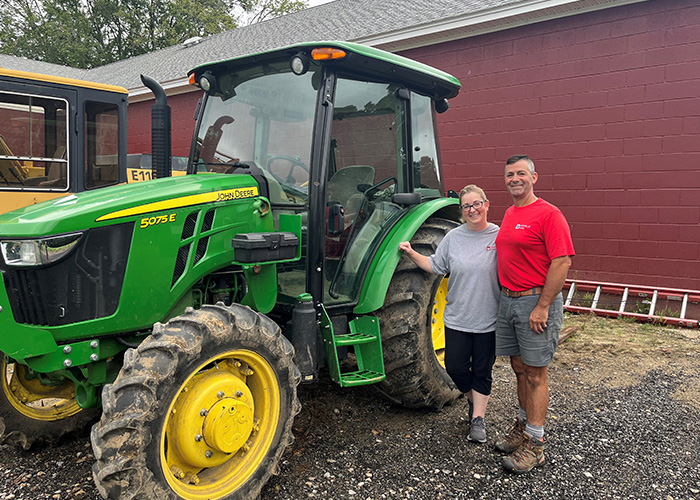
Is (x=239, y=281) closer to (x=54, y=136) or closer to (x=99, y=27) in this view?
(x=54, y=136)

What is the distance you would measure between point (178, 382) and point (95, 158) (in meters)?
4.97

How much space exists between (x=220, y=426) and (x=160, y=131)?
1.80 metres

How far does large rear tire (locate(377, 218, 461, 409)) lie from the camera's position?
356 centimetres

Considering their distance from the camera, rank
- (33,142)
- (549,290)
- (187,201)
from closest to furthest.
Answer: (187,201) → (549,290) → (33,142)

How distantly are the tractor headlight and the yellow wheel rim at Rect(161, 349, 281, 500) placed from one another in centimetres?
84

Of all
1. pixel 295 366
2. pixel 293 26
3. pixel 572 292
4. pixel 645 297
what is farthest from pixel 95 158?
pixel 293 26

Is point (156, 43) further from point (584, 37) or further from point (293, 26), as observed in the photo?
point (584, 37)

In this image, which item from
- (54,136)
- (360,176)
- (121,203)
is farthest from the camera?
(54,136)

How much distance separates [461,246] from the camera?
138 inches

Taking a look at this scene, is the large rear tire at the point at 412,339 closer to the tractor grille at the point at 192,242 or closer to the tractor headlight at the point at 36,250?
the tractor grille at the point at 192,242

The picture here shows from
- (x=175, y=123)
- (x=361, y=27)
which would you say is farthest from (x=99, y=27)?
(x=361, y=27)

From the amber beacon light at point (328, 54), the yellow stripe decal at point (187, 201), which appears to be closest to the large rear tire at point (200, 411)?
the yellow stripe decal at point (187, 201)

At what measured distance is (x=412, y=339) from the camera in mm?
3547

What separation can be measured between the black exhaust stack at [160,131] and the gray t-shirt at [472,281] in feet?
6.28
